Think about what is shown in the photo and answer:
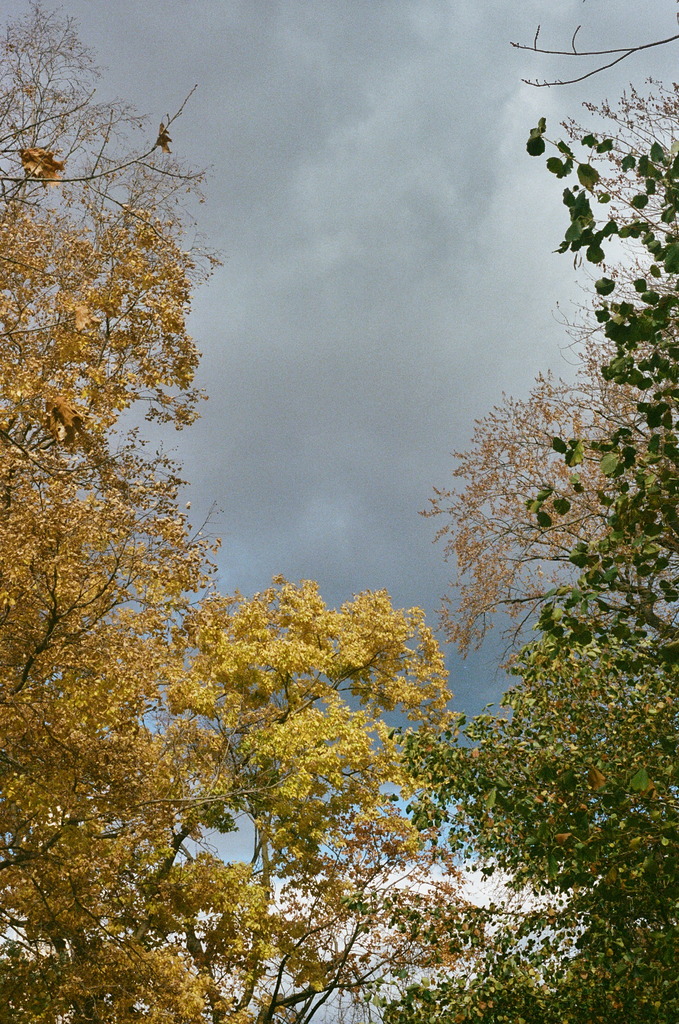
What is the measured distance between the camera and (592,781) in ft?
16.1

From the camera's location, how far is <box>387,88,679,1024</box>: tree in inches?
201

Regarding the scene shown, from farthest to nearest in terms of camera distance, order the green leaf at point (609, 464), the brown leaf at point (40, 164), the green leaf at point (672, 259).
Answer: the brown leaf at point (40, 164) → the green leaf at point (609, 464) → the green leaf at point (672, 259)

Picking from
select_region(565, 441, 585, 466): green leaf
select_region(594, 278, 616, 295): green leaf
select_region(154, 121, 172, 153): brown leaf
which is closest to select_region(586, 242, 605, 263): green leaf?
select_region(594, 278, 616, 295): green leaf

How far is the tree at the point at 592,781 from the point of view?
16.7ft

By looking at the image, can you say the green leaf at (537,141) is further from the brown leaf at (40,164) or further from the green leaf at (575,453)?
the brown leaf at (40,164)

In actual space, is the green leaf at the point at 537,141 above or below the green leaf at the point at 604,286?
above

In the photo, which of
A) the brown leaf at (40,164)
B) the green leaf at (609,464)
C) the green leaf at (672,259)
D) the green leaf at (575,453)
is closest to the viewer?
the green leaf at (672,259)

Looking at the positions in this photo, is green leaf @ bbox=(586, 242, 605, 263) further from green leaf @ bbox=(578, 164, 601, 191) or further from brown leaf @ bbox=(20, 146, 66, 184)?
brown leaf @ bbox=(20, 146, 66, 184)

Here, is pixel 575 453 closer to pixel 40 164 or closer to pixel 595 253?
pixel 595 253

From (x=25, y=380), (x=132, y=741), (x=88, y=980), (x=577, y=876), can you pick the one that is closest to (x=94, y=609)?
(x=132, y=741)

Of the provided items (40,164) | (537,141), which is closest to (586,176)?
(537,141)

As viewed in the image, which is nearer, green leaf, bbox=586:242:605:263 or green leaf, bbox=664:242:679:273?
green leaf, bbox=664:242:679:273

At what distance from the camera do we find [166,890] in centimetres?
1105

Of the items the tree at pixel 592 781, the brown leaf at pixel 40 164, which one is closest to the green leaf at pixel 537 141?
the tree at pixel 592 781
